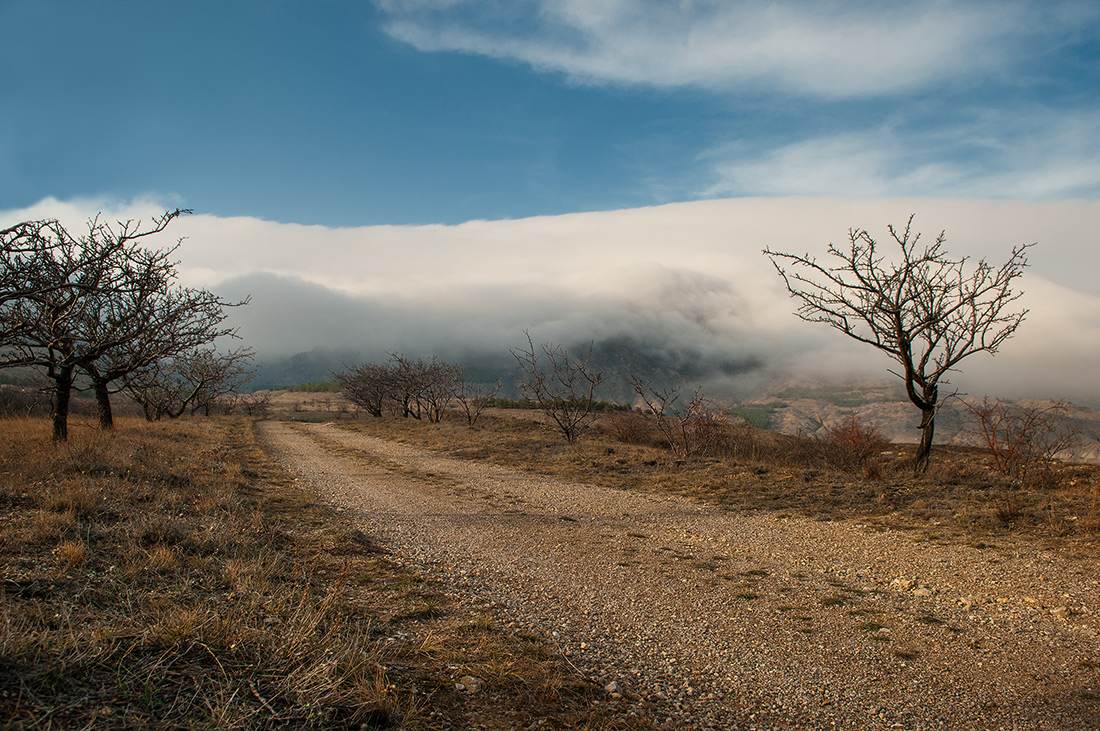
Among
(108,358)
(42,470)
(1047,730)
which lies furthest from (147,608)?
(108,358)

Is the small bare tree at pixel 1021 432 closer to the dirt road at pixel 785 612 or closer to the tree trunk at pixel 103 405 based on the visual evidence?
the dirt road at pixel 785 612

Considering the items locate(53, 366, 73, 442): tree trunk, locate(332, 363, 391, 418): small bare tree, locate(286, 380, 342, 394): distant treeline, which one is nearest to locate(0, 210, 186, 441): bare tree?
locate(53, 366, 73, 442): tree trunk

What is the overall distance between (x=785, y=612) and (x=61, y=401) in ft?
58.6

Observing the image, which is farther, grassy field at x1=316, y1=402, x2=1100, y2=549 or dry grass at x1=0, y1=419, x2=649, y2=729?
grassy field at x1=316, y1=402, x2=1100, y2=549

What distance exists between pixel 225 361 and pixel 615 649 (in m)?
39.3

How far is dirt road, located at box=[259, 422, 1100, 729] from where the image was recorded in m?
3.85

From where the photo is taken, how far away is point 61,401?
49.1ft

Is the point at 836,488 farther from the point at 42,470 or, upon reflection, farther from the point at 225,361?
the point at 225,361

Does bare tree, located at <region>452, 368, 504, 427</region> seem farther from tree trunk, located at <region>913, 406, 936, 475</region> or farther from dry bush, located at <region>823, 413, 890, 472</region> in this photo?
tree trunk, located at <region>913, 406, 936, 475</region>

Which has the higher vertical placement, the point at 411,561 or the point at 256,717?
the point at 256,717

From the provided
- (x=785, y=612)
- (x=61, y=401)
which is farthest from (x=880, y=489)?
(x=61, y=401)

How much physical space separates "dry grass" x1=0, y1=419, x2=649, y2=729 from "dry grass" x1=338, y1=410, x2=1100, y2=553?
22.5ft

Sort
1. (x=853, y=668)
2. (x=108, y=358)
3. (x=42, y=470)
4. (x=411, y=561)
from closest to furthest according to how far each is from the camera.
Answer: (x=853, y=668)
(x=411, y=561)
(x=42, y=470)
(x=108, y=358)

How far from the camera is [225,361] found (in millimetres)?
37219
